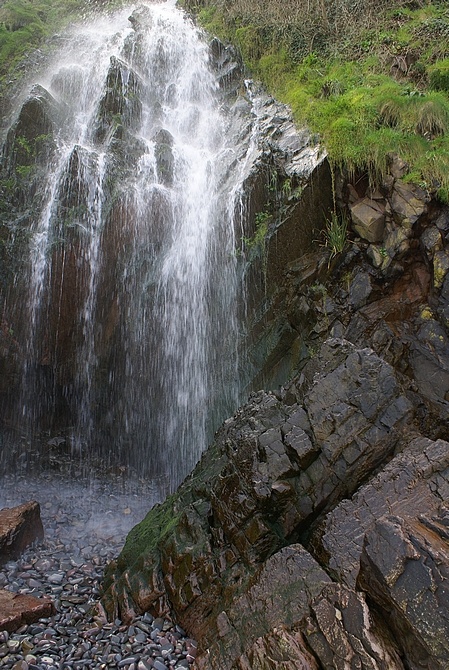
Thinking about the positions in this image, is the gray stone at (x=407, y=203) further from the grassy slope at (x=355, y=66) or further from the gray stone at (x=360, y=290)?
the gray stone at (x=360, y=290)

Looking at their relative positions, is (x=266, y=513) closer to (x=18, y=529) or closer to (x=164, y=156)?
(x=18, y=529)

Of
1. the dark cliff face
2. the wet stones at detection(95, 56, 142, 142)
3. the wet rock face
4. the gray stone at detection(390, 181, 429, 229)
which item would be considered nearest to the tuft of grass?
the dark cliff face

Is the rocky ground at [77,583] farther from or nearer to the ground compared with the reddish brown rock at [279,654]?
nearer to the ground

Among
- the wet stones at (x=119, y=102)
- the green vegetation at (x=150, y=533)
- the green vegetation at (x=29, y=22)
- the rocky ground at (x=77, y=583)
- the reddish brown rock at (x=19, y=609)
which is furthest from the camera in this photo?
the green vegetation at (x=29, y=22)

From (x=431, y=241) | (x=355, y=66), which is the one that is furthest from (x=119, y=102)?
(x=431, y=241)

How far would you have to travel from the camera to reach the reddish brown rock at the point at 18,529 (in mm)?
7453

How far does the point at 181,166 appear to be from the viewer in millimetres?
12266

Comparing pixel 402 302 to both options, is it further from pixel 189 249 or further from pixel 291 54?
pixel 291 54

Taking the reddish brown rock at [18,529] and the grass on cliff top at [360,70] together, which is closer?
the reddish brown rock at [18,529]

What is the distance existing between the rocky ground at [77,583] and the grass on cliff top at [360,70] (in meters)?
7.88

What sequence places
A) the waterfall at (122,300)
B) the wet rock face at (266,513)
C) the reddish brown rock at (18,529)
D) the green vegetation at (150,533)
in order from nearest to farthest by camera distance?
the wet rock face at (266,513)
the green vegetation at (150,533)
the reddish brown rock at (18,529)
the waterfall at (122,300)

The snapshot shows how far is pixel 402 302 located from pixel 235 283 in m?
3.76

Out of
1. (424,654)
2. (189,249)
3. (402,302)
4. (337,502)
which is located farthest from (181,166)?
(424,654)

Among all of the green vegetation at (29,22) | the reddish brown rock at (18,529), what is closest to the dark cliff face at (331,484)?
the reddish brown rock at (18,529)
